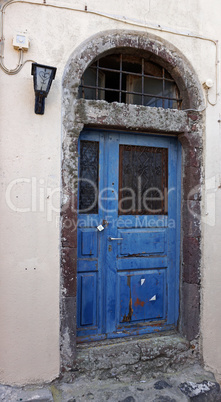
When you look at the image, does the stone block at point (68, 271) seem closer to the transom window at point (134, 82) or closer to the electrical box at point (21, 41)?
the transom window at point (134, 82)

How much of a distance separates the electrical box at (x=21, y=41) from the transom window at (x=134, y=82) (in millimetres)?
644

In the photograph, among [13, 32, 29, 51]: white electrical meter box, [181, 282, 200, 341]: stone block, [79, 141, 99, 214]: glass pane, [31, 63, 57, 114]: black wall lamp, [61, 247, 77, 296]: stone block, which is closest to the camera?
[31, 63, 57, 114]: black wall lamp

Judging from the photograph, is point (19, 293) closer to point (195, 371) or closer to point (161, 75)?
point (195, 371)

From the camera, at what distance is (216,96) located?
10.5 ft

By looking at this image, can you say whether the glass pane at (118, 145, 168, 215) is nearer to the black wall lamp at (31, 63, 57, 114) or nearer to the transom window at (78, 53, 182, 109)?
the transom window at (78, 53, 182, 109)

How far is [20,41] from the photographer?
2.56 metres

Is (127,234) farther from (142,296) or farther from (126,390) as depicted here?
(126,390)

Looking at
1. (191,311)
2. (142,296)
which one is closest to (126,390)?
(142,296)

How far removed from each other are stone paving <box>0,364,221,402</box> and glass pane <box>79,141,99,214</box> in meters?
1.61

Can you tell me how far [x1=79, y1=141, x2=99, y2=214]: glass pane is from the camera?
2.98 meters

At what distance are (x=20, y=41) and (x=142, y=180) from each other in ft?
5.67

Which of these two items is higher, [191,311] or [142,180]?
[142,180]

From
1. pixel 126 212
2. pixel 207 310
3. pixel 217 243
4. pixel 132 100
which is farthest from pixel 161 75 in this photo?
pixel 207 310

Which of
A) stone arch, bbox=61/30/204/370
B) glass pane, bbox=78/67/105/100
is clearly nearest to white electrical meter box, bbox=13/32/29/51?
stone arch, bbox=61/30/204/370
